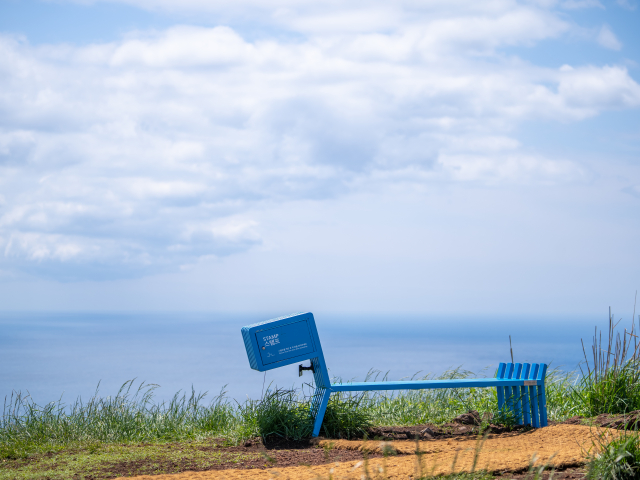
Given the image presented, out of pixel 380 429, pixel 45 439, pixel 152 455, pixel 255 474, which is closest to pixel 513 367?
pixel 380 429

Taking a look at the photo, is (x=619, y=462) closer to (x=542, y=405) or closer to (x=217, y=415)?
(x=542, y=405)

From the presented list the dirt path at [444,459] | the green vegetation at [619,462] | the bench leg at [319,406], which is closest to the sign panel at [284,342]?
the bench leg at [319,406]

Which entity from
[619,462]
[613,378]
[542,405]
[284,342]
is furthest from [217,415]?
[619,462]

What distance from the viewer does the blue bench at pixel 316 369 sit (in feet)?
22.5

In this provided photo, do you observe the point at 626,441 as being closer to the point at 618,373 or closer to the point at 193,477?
the point at 193,477

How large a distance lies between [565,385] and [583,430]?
2.98 metres

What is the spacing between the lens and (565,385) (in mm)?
9336

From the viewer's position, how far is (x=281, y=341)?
6.92 m

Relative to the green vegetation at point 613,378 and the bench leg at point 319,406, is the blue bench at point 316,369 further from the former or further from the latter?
the green vegetation at point 613,378

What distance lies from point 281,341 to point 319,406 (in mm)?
957

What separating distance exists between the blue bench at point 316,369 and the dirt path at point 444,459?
0.72 metres

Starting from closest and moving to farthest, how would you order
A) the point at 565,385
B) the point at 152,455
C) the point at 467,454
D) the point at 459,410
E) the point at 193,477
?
the point at 193,477 < the point at 467,454 < the point at 152,455 < the point at 459,410 < the point at 565,385

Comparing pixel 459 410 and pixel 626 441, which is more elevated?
pixel 626 441

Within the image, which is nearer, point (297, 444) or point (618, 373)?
point (297, 444)
